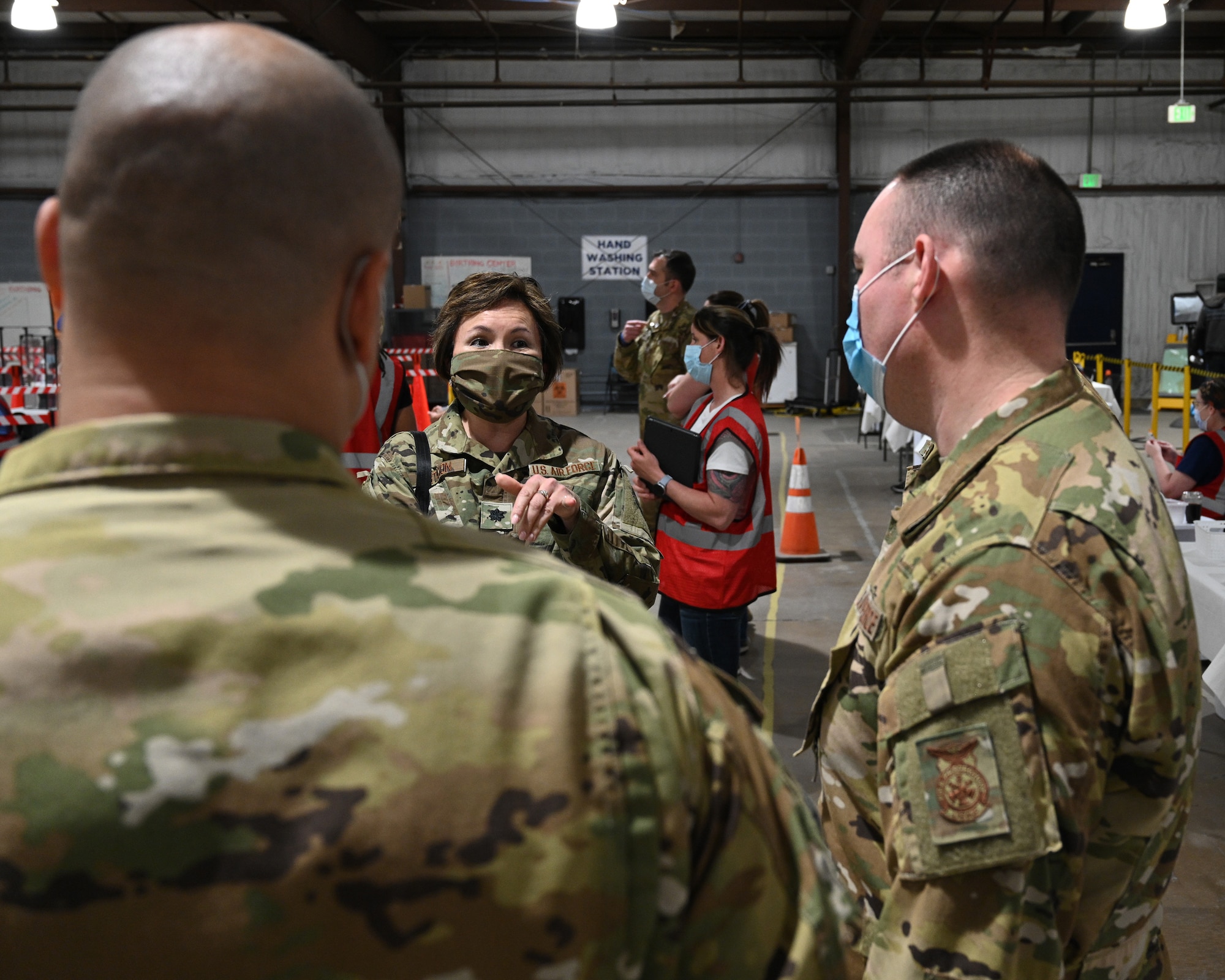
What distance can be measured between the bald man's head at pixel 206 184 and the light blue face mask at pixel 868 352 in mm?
1087

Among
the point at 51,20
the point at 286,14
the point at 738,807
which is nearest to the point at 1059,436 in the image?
the point at 738,807

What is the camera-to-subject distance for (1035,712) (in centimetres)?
129

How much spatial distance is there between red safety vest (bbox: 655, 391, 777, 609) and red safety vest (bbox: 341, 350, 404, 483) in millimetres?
1201

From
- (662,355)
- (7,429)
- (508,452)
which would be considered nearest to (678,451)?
(508,452)

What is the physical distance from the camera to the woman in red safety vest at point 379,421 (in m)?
3.92

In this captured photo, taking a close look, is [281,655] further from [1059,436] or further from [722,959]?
[1059,436]

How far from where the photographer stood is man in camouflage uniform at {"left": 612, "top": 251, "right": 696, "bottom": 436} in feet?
23.1

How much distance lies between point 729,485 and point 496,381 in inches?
61.6

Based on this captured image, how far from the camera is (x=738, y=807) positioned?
79 centimetres

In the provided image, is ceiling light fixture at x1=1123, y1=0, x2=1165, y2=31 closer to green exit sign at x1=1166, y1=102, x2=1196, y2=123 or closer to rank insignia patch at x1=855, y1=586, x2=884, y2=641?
green exit sign at x1=1166, y1=102, x2=1196, y2=123

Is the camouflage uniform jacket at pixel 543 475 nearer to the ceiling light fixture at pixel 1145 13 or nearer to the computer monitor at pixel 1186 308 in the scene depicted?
the ceiling light fixture at pixel 1145 13

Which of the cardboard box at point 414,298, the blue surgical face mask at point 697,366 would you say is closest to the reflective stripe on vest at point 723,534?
the blue surgical face mask at point 697,366

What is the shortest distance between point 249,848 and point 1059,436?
3.91ft

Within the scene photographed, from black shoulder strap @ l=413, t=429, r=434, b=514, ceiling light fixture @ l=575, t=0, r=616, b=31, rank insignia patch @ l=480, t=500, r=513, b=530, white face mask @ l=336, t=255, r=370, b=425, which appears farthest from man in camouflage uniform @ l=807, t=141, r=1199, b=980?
ceiling light fixture @ l=575, t=0, r=616, b=31
